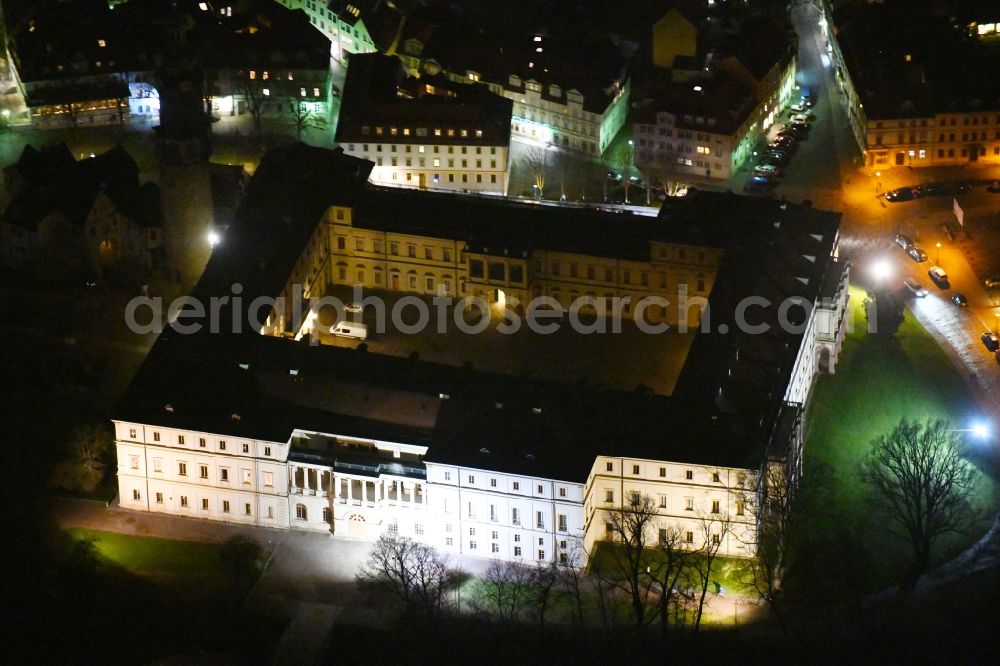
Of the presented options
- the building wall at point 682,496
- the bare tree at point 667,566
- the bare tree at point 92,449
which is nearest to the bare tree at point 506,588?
the building wall at point 682,496

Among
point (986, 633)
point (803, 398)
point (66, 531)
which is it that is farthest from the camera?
point (803, 398)

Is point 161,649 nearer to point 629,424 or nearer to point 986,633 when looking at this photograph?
point 629,424

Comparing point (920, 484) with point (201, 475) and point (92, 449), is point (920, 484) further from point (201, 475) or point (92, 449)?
point (92, 449)

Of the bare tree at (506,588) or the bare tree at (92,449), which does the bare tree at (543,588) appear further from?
the bare tree at (92,449)

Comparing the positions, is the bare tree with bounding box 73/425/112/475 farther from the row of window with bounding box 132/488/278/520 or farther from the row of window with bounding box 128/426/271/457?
the row of window with bounding box 128/426/271/457

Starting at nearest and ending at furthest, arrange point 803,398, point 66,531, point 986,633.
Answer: point 986,633 < point 66,531 < point 803,398

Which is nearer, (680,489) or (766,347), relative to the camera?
(680,489)

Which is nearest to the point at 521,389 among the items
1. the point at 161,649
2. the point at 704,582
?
the point at 704,582
